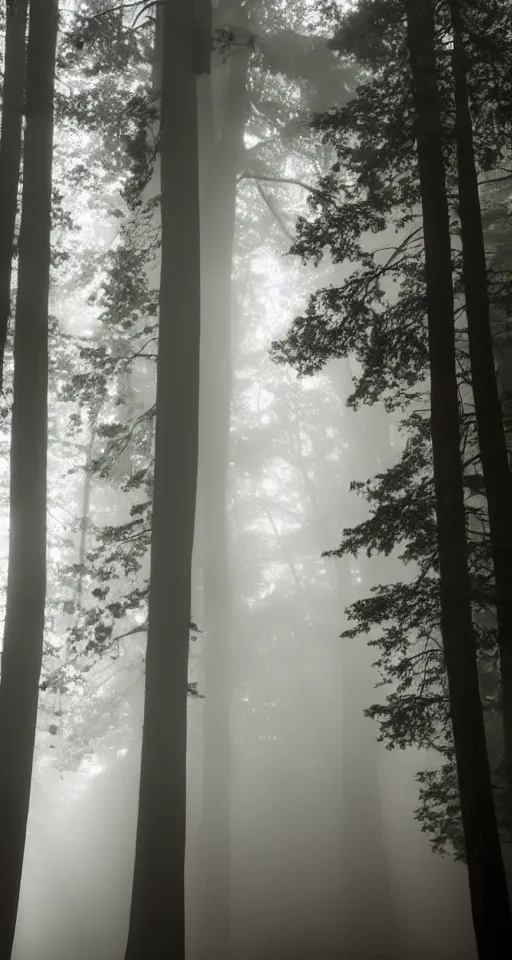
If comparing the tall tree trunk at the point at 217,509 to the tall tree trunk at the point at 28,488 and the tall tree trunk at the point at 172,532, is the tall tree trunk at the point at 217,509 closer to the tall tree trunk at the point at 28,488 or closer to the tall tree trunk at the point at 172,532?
the tall tree trunk at the point at 28,488

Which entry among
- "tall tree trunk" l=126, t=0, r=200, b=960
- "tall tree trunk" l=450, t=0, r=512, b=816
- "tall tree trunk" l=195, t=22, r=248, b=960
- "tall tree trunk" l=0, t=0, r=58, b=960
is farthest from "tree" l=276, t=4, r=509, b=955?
"tall tree trunk" l=195, t=22, r=248, b=960

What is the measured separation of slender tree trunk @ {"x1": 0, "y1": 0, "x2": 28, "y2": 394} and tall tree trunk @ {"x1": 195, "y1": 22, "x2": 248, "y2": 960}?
20.0 feet

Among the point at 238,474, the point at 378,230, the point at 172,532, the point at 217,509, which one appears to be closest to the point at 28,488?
the point at 172,532

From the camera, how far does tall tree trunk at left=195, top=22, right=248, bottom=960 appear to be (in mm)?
14227

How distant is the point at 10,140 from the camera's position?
36.1 ft

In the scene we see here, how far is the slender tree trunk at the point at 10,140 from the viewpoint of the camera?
10.5 m

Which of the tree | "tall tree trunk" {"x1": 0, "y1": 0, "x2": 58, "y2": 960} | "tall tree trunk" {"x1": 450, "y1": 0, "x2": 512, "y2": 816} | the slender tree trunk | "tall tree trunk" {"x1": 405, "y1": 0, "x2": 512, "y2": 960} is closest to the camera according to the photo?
"tall tree trunk" {"x1": 405, "y1": 0, "x2": 512, "y2": 960}

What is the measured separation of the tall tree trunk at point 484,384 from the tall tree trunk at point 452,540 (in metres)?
0.39

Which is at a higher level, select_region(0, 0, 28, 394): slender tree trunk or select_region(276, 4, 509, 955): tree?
select_region(0, 0, 28, 394): slender tree trunk

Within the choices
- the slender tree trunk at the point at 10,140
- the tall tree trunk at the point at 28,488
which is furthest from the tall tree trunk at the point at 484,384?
the slender tree trunk at the point at 10,140

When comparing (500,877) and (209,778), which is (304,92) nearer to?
(209,778)

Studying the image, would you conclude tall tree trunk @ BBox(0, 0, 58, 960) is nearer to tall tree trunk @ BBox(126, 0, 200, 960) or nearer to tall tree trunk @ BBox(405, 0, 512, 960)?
tall tree trunk @ BBox(126, 0, 200, 960)

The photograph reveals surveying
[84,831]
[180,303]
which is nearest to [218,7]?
[180,303]

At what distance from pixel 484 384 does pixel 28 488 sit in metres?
5.40
